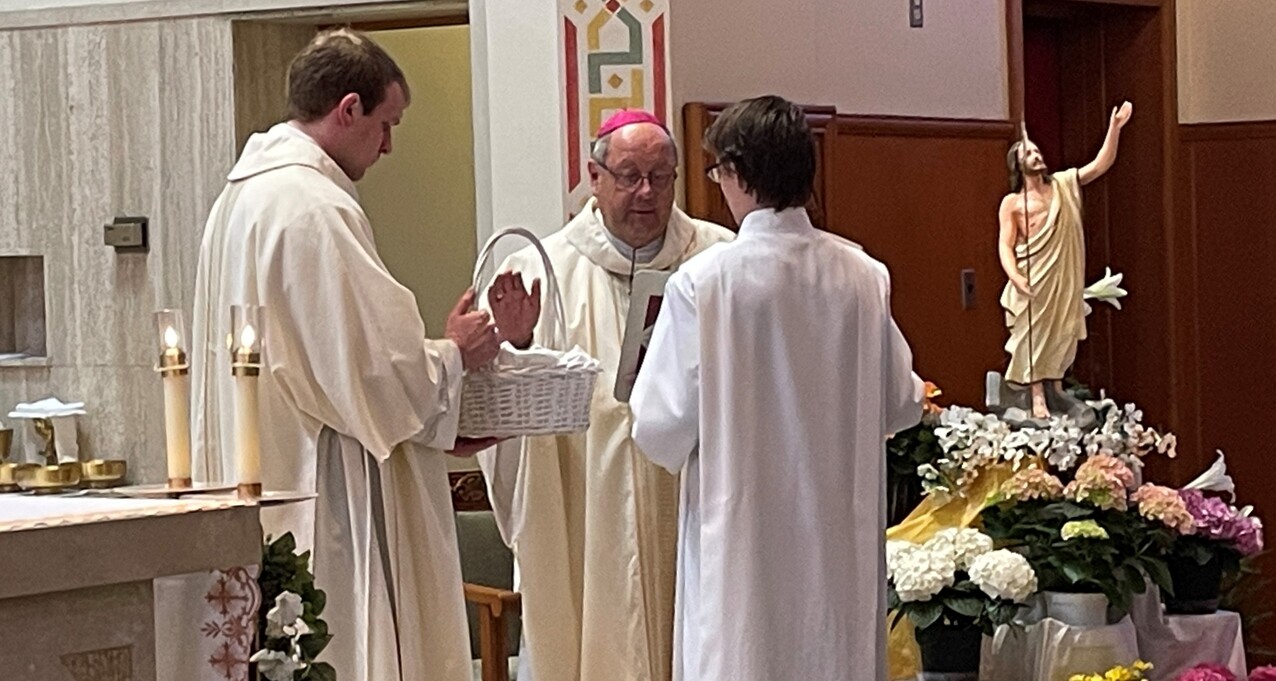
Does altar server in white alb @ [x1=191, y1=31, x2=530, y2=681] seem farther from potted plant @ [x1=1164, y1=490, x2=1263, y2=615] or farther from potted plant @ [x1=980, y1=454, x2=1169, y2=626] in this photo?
potted plant @ [x1=1164, y1=490, x2=1263, y2=615]

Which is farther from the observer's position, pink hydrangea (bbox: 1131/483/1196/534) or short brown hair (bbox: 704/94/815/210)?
pink hydrangea (bbox: 1131/483/1196/534)

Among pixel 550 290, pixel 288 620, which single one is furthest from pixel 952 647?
pixel 288 620

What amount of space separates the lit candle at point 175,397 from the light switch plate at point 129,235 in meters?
3.45

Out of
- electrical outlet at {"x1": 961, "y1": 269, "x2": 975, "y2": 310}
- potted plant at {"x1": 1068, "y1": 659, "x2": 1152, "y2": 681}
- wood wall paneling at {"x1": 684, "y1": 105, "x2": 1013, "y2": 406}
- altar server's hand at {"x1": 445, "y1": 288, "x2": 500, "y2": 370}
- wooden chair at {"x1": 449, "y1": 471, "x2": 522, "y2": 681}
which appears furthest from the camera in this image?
electrical outlet at {"x1": 961, "y1": 269, "x2": 975, "y2": 310}

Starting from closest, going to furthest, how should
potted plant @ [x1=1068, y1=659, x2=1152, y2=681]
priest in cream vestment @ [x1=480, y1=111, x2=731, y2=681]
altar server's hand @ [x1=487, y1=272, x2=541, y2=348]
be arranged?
1. altar server's hand @ [x1=487, y1=272, x2=541, y2=348]
2. potted plant @ [x1=1068, y1=659, x2=1152, y2=681]
3. priest in cream vestment @ [x1=480, y1=111, x2=731, y2=681]

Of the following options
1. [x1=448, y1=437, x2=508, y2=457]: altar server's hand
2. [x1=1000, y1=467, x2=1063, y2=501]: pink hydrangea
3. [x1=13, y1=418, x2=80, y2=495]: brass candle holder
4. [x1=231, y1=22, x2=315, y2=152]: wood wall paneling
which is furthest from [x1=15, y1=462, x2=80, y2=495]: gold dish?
[x1=1000, y1=467, x2=1063, y2=501]: pink hydrangea

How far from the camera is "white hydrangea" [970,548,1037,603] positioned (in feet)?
16.5

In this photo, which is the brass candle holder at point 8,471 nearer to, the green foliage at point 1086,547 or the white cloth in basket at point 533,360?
the white cloth in basket at point 533,360

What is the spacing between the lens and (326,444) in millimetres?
4430

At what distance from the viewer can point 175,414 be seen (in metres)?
3.16

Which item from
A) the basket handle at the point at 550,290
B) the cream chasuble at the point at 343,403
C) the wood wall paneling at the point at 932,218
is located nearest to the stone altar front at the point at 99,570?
the cream chasuble at the point at 343,403

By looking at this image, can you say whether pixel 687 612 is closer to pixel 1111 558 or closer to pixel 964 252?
pixel 1111 558

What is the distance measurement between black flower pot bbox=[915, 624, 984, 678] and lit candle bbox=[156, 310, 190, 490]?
238 centimetres

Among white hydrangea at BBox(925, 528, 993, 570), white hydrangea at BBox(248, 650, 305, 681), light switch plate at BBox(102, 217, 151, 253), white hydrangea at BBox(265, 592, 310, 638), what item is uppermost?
light switch plate at BBox(102, 217, 151, 253)
